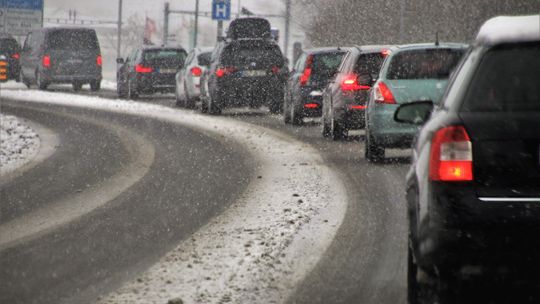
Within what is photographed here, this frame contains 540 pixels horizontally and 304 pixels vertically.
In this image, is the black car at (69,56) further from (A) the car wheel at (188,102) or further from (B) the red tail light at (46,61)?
(A) the car wheel at (188,102)

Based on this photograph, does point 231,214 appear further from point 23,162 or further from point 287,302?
point 23,162

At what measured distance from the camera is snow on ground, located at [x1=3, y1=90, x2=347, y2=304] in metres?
7.23

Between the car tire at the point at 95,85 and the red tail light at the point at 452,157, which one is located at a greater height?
the red tail light at the point at 452,157

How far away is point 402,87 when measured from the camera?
15664 millimetres

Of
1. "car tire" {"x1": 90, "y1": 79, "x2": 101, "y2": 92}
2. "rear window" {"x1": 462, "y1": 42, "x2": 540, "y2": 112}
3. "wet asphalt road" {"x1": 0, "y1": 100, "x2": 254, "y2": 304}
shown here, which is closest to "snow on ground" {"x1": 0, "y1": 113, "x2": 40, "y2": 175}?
"wet asphalt road" {"x1": 0, "y1": 100, "x2": 254, "y2": 304}

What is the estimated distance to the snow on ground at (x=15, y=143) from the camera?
57.1 ft

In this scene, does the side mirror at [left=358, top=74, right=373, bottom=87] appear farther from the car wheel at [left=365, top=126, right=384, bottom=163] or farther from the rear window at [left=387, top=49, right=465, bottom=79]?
the car wheel at [left=365, top=126, right=384, bottom=163]

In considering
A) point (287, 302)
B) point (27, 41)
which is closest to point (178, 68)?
point (27, 41)

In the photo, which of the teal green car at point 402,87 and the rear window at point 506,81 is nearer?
the rear window at point 506,81

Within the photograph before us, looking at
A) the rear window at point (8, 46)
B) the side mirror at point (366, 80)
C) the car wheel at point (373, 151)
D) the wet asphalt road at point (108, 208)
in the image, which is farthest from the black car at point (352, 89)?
the rear window at point (8, 46)

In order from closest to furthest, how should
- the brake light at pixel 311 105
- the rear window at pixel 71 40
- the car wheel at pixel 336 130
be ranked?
the car wheel at pixel 336 130 < the brake light at pixel 311 105 < the rear window at pixel 71 40

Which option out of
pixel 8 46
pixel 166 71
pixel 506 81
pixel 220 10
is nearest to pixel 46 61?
pixel 166 71

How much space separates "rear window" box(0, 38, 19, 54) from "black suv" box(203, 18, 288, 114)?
93.6 feet

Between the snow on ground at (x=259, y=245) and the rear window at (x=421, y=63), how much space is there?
1.47m
